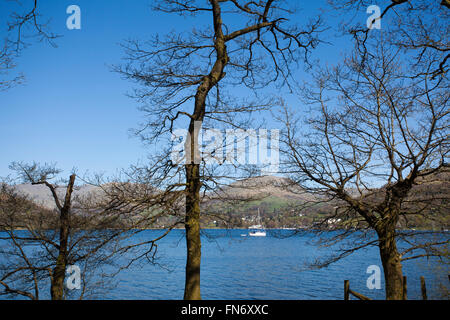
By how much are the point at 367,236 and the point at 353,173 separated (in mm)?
1933

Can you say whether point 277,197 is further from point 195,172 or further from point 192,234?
point 192,234

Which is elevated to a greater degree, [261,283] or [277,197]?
[277,197]

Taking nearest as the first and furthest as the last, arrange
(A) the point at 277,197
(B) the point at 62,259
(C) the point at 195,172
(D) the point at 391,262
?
(C) the point at 195,172, (D) the point at 391,262, (A) the point at 277,197, (B) the point at 62,259

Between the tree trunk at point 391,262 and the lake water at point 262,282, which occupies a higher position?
the tree trunk at point 391,262

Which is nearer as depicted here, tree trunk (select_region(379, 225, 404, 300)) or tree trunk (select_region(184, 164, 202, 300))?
tree trunk (select_region(184, 164, 202, 300))

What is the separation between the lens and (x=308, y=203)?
10.4m

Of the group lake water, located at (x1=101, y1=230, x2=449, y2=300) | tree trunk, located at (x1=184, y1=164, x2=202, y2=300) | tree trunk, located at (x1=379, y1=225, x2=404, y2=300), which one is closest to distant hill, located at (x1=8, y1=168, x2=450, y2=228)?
tree trunk, located at (x1=184, y1=164, x2=202, y2=300)

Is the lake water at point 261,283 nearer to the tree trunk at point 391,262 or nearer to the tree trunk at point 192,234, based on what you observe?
the tree trunk at point 391,262

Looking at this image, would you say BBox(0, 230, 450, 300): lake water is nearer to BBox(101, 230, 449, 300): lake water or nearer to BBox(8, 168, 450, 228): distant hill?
BBox(101, 230, 449, 300): lake water

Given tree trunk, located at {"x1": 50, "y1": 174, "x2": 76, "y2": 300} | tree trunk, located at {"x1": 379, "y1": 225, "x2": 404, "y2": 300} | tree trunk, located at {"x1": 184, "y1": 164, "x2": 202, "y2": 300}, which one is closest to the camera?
tree trunk, located at {"x1": 184, "y1": 164, "x2": 202, "y2": 300}

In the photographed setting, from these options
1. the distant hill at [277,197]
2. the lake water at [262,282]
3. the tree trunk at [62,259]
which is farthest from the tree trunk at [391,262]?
the lake water at [262,282]

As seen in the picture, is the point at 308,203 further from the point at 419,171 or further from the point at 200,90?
the point at 200,90

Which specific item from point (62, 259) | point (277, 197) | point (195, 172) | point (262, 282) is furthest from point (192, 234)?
point (262, 282)
